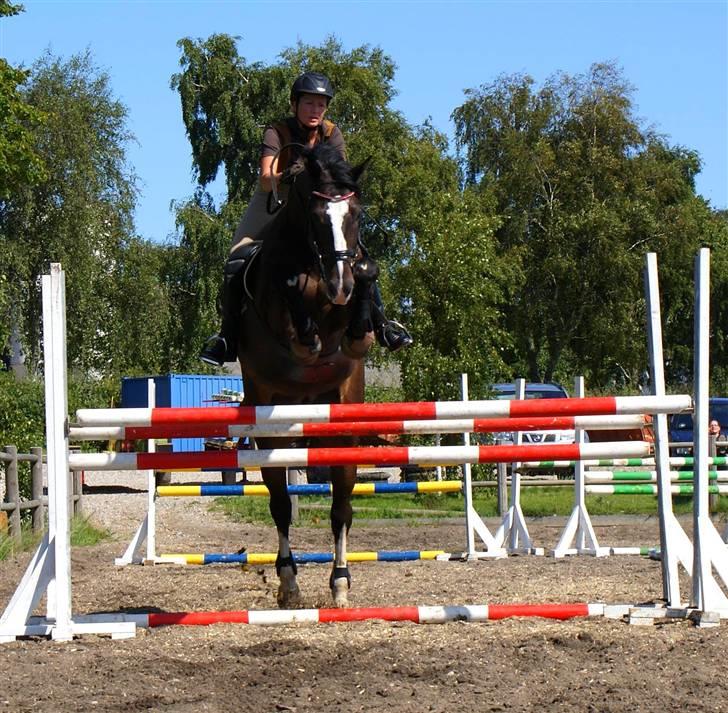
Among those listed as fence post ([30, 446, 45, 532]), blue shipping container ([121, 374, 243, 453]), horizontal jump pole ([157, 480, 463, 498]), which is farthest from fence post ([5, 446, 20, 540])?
blue shipping container ([121, 374, 243, 453])

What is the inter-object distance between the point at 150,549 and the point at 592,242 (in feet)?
104

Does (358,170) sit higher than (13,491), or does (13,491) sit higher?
(358,170)

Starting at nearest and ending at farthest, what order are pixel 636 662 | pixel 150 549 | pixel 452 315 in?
pixel 636 662 < pixel 150 549 < pixel 452 315

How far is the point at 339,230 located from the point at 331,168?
1.32 feet

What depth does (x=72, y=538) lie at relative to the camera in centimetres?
1254

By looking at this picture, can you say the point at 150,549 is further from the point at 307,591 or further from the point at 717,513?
the point at 717,513

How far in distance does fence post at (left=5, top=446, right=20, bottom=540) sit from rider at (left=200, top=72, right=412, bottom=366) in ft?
17.1

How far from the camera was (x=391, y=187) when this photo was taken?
3859 cm

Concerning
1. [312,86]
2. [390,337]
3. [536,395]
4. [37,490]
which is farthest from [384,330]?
[536,395]

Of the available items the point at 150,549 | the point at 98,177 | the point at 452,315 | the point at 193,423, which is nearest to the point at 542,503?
the point at 452,315

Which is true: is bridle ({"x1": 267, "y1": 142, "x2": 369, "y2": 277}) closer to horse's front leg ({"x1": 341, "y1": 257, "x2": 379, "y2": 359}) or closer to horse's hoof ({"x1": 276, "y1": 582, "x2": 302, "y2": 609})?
horse's front leg ({"x1": 341, "y1": 257, "x2": 379, "y2": 359})

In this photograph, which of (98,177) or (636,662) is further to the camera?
(98,177)

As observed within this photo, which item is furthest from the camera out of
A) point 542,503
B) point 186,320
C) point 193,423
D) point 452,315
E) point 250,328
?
point 186,320

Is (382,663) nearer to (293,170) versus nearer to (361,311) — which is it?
(361,311)
